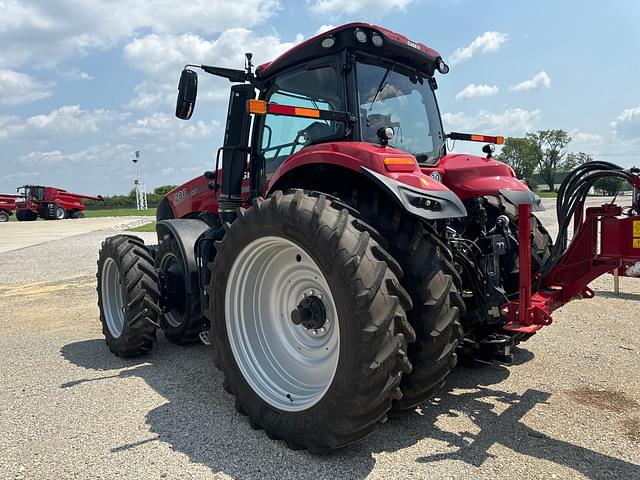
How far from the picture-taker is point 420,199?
2.73 meters

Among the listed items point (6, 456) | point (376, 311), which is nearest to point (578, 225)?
point (376, 311)

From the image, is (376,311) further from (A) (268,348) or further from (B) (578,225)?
(B) (578,225)

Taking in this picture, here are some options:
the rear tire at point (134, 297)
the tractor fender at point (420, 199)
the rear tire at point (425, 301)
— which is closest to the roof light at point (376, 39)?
the tractor fender at point (420, 199)

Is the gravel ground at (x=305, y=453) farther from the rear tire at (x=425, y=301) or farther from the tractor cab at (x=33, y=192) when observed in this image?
the tractor cab at (x=33, y=192)

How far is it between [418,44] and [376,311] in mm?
2377

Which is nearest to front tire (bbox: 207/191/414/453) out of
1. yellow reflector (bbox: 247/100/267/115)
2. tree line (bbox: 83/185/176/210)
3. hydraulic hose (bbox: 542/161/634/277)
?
yellow reflector (bbox: 247/100/267/115)

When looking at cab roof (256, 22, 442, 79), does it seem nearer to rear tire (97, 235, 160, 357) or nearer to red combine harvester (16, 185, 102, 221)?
rear tire (97, 235, 160, 357)

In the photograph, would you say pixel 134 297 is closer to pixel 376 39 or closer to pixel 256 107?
pixel 256 107

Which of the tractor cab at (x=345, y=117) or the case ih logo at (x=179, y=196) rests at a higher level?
the tractor cab at (x=345, y=117)

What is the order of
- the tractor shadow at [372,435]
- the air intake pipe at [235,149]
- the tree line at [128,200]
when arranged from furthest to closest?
the tree line at [128,200] < the air intake pipe at [235,149] < the tractor shadow at [372,435]

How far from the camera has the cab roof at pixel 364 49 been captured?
137 inches

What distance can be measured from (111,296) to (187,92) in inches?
89.2

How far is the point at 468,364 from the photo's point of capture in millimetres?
4168

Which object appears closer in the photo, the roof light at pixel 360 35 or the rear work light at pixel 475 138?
the roof light at pixel 360 35
